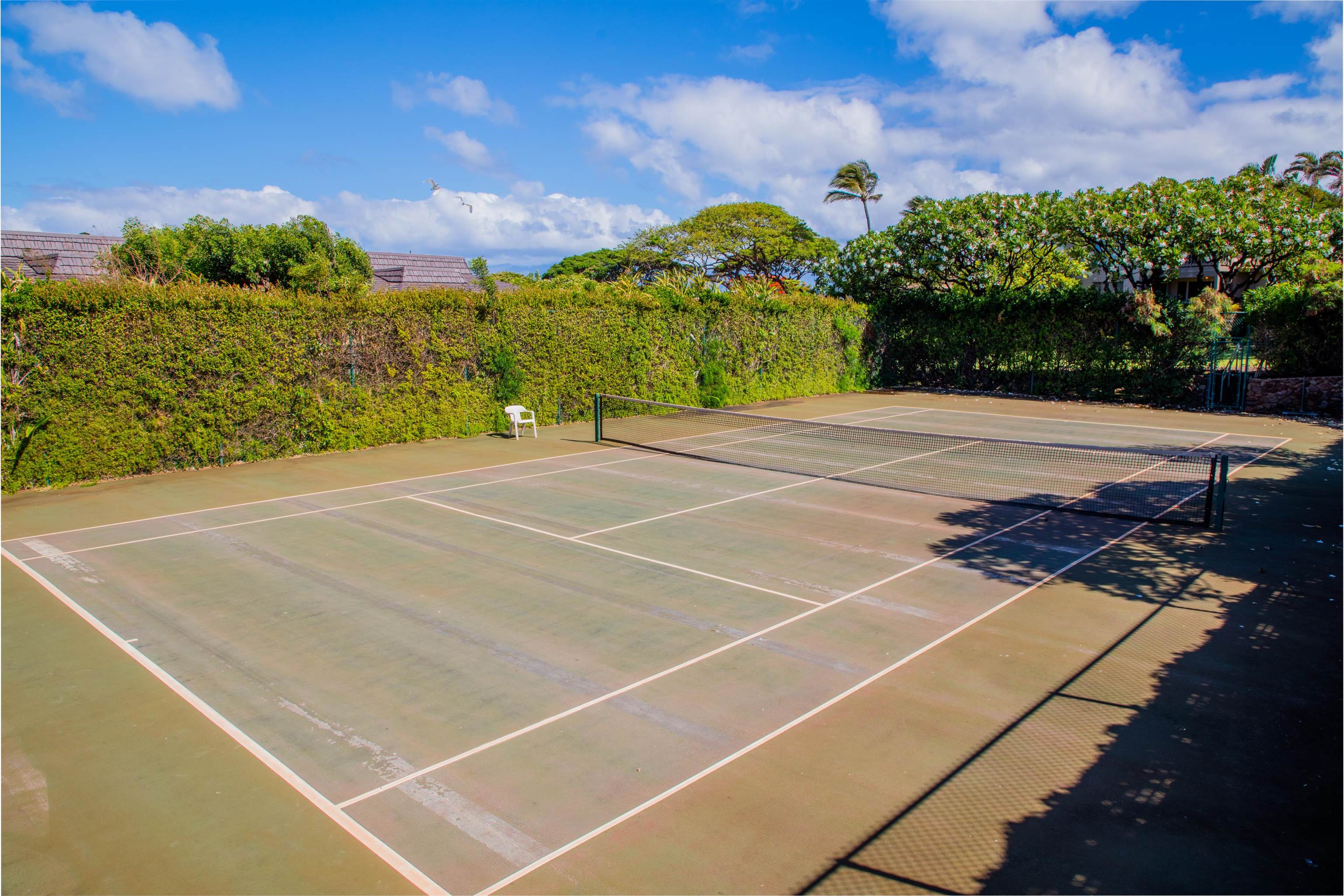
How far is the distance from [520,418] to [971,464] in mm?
10004

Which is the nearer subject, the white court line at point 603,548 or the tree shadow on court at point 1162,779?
the tree shadow on court at point 1162,779

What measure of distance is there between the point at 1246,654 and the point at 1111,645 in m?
1.00

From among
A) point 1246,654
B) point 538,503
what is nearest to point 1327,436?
point 1246,654

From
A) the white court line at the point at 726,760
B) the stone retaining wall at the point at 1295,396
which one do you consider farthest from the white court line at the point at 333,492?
the stone retaining wall at the point at 1295,396

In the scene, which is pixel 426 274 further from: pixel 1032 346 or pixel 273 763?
pixel 273 763

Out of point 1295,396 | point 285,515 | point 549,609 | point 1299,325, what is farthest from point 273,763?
point 1299,325

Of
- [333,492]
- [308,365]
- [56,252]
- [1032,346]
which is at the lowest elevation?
[333,492]

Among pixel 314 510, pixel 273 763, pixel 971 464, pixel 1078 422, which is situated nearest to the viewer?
pixel 273 763

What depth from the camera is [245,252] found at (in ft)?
84.5

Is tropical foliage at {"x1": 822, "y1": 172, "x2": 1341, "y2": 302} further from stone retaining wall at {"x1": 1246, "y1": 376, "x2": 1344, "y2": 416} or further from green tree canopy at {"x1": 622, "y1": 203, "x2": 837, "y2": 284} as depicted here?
green tree canopy at {"x1": 622, "y1": 203, "x2": 837, "y2": 284}

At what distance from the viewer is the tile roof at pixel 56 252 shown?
22.7 metres

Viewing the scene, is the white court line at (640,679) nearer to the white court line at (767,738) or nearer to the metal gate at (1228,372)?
the white court line at (767,738)

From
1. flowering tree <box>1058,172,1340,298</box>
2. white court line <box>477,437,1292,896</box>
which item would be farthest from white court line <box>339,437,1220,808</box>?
flowering tree <box>1058,172,1340,298</box>

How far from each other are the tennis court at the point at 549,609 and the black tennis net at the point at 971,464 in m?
0.11
